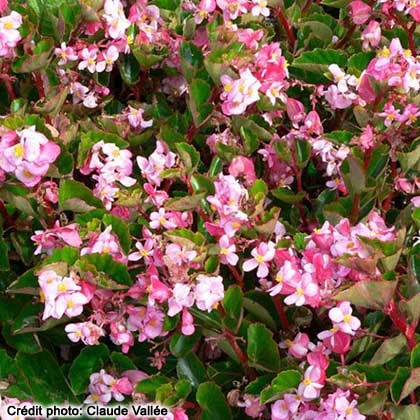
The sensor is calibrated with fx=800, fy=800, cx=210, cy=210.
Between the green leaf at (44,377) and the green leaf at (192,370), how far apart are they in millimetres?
164

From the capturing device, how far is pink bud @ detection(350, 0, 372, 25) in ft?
4.50

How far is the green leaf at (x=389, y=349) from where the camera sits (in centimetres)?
97

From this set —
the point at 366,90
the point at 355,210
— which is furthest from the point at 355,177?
the point at 366,90

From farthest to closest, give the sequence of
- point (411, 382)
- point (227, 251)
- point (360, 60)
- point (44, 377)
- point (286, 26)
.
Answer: point (286, 26) < point (360, 60) < point (44, 377) < point (227, 251) < point (411, 382)

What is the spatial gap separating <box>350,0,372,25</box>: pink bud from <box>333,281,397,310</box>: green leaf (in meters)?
0.63

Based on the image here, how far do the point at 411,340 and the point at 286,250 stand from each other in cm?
19

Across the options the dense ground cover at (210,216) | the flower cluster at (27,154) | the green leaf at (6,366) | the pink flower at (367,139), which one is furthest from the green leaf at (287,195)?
the green leaf at (6,366)

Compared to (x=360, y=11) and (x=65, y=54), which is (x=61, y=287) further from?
(x=360, y=11)

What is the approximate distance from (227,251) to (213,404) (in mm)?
197

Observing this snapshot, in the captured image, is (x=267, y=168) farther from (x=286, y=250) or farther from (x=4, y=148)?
(x=4, y=148)

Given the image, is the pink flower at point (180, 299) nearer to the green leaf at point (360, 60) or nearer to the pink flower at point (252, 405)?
the pink flower at point (252, 405)

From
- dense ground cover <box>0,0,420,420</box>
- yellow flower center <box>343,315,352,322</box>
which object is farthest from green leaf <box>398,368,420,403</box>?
yellow flower center <box>343,315,352,322</box>

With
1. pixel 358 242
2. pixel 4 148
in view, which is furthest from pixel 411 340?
pixel 4 148

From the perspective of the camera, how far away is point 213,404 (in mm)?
1017
